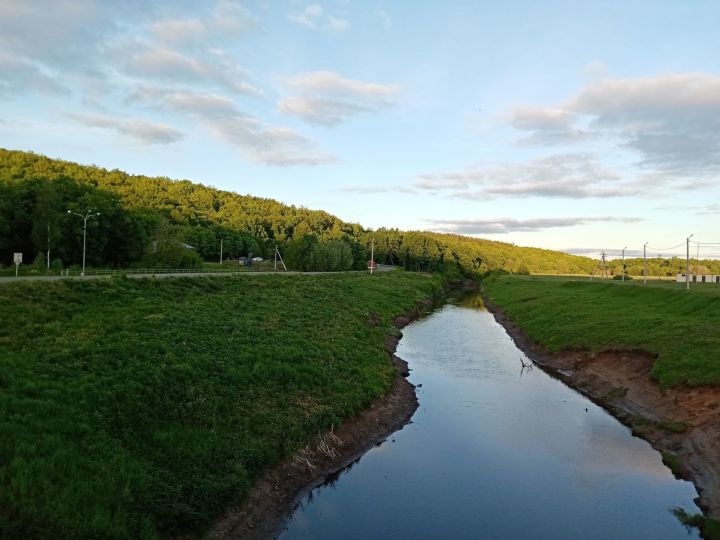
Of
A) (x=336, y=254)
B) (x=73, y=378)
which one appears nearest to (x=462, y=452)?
(x=73, y=378)

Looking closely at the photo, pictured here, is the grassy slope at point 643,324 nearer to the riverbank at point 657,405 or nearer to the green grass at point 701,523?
the riverbank at point 657,405

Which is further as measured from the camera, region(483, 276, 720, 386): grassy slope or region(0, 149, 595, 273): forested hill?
region(0, 149, 595, 273): forested hill

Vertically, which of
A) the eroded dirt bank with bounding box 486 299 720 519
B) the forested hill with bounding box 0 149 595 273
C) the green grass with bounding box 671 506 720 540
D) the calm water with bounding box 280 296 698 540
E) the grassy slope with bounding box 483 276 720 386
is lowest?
the calm water with bounding box 280 296 698 540

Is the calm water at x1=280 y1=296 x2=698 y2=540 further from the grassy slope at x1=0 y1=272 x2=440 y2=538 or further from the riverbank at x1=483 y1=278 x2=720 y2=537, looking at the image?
the grassy slope at x1=0 y1=272 x2=440 y2=538

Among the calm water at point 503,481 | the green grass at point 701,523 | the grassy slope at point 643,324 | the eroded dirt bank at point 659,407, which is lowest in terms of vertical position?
the calm water at point 503,481

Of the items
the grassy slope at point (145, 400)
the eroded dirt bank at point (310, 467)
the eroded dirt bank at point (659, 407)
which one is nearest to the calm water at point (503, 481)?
the eroded dirt bank at point (310, 467)

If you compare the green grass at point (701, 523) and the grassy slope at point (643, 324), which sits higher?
the grassy slope at point (643, 324)

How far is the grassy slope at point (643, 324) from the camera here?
82.1 feet

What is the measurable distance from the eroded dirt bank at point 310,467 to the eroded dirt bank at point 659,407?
1021cm

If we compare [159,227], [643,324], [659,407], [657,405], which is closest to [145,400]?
[659,407]

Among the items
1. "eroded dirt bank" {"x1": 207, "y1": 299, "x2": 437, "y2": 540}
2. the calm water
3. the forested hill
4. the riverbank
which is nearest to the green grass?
the calm water

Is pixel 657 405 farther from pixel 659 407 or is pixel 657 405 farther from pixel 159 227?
pixel 159 227

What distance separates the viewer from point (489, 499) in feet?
52.7

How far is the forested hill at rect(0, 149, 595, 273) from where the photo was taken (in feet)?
233
